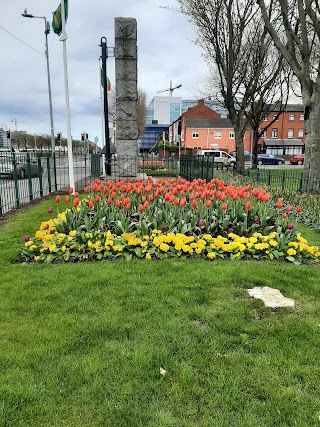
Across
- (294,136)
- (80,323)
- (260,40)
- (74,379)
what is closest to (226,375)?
(74,379)

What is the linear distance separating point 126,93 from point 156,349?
13585 mm

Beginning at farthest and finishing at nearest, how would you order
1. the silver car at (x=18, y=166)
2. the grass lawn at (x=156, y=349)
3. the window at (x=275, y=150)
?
the window at (x=275, y=150), the silver car at (x=18, y=166), the grass lawn at (x=156, y=349)

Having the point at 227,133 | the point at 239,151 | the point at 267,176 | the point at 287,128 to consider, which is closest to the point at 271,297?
the point at 267,176

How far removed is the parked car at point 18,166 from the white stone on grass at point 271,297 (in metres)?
7.68

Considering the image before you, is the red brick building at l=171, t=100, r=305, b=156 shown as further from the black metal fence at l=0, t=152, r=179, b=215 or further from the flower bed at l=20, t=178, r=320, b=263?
the flower bed at l=20, t=178, r=320, b=263

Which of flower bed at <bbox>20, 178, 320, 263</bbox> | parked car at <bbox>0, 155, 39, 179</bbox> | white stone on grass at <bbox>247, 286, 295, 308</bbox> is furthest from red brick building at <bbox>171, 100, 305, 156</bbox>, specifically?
white stone on grass at <bbox>247, 286, 295, 308</bbox>

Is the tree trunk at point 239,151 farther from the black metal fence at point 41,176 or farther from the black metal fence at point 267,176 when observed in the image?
the black metal fence at point 41,176

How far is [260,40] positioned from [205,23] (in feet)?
11.9

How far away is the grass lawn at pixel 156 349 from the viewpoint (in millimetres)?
2203

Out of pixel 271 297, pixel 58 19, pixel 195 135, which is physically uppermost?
pixel 58 19

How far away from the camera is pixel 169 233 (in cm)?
526

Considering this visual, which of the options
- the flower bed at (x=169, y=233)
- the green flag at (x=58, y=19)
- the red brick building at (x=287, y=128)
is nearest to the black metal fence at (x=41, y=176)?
the flower bed at (x=169, y=233)

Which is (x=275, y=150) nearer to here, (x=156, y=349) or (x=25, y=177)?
(x=25, y=177)

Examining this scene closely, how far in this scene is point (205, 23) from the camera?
58.3 feet
